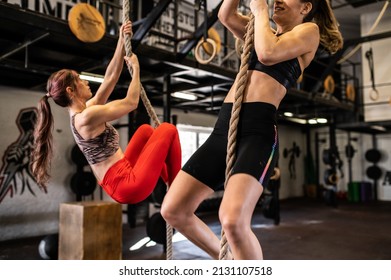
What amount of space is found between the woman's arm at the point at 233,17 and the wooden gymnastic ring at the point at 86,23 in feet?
7.12

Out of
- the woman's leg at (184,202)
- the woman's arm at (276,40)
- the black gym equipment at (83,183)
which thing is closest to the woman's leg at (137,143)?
the woman's leg at (184,202)

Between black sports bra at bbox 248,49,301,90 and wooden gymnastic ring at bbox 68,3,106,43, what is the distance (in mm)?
2436

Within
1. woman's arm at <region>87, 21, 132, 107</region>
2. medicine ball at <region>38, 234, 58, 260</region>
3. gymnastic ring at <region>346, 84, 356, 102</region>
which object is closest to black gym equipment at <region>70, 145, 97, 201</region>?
medicine ball at <region>38, 234, 58, 260</region>

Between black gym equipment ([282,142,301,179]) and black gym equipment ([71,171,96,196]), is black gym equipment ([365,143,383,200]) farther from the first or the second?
black gym equipment ([71,171,96,196])

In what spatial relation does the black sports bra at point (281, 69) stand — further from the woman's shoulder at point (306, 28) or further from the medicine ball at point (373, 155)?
the medicine ball at point (373, 155)

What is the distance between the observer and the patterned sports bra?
1.67m

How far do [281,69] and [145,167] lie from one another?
28.7 inches

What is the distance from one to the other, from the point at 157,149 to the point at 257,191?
569 millimetres

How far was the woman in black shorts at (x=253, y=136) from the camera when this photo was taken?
1.17 m

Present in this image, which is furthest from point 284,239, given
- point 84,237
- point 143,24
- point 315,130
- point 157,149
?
point 315,130
